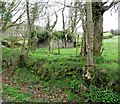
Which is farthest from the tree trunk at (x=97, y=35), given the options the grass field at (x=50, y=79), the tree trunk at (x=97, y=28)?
the grass field at (x=50, y=79)

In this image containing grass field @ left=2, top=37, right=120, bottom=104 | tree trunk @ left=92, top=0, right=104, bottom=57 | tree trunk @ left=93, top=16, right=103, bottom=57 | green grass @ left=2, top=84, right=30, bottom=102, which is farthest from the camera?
tree trunk @ left=93, top=16, right=103, bottom=57

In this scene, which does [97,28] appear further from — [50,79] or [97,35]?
[50,79]

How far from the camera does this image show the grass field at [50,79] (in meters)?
6.41

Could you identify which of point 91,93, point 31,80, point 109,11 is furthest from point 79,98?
point 109,11

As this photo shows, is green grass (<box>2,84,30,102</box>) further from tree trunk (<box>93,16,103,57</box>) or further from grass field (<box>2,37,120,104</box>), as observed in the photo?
tree trunk (<box>93,16,103,57</box>)

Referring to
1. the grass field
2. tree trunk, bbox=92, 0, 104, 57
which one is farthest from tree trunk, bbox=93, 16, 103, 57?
the grass field

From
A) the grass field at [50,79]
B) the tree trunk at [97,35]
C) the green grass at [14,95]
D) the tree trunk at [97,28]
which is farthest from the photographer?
the tree trunk at [97,35]

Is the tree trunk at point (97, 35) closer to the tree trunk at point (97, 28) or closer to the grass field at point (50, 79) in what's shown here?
the tree trunk at point (97, 28)

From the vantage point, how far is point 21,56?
8.97 metres

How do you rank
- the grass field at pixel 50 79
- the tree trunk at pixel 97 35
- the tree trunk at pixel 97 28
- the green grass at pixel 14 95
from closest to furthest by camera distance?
the green grass at pixel 14 95, the grass field at pixel 50 79, the tree trunk at pixel 97 28, the tree trunk at pixel 97 35

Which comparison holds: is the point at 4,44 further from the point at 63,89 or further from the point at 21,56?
the point at 63,89

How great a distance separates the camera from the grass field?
21.0ft

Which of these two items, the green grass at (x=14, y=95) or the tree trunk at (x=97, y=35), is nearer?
the green grass at (x=14, y=95)

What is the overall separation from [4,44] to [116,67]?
6.81 m
